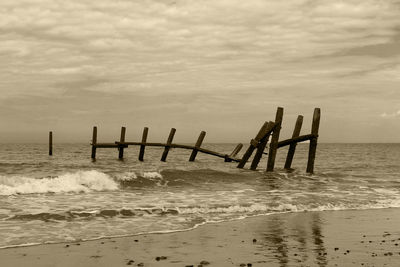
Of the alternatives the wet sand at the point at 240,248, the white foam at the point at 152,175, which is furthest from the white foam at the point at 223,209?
the white foam at the point at 152,175

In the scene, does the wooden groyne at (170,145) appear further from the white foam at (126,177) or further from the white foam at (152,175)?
the white foam at (126,177)

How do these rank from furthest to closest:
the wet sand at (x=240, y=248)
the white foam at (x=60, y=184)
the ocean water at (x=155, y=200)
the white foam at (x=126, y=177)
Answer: the white foam at (x=126, y=177), the white foam at (x=60, y=184), the ocean water at (x=155, y=200), the wet sand at (x=240, y=248)

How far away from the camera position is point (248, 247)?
322 inches

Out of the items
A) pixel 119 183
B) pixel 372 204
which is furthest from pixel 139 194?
pixel 372 204

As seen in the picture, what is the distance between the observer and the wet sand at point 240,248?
7.15 m

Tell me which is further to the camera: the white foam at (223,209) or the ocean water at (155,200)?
the white foam at (223,209)

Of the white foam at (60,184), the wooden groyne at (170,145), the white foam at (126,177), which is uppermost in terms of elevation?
the wooden groyne at (170,145)

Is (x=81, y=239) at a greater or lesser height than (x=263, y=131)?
lesser

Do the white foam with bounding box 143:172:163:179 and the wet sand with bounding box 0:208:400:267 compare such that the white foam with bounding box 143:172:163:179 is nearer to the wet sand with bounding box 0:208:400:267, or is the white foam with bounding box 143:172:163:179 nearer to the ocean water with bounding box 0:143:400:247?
the ocean water with bounding box 0:143:400:247

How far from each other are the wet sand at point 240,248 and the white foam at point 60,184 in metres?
7.55

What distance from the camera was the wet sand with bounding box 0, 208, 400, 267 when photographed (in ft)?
23.5

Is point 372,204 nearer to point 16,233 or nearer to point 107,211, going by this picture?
point 107,211

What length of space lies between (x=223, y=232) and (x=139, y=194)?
6.92m

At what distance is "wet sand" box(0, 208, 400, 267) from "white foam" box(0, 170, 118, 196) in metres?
7.55
